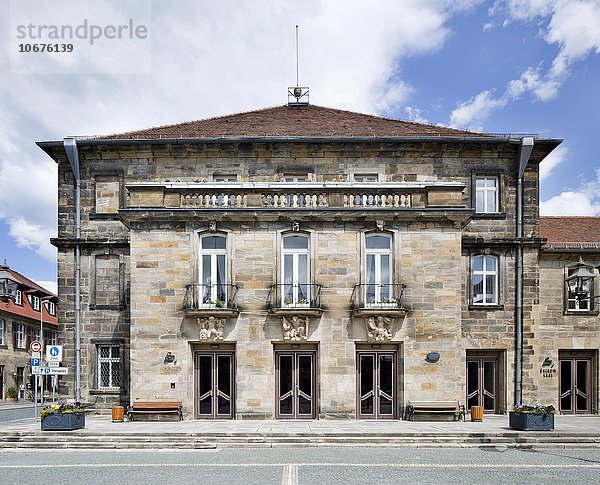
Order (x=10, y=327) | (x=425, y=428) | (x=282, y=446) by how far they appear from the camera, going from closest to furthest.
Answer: (x=282, y=446), (x=425, y=428), (x=10, y=327)

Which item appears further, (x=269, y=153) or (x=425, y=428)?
(x=269, y=153)

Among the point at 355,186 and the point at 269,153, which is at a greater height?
the point at 269,153

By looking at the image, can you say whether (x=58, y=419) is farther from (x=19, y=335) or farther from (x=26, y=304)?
(x=26, y=304)

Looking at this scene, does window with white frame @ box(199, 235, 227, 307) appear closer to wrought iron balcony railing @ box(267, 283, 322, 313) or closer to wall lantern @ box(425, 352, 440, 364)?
wrought iron balcony railing @ box(267, 283, 322, 313)

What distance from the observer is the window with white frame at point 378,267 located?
2039 centimetres

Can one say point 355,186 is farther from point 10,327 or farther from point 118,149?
point 10,327

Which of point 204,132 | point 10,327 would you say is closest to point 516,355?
point 204,132

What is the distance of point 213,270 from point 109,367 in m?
6.20

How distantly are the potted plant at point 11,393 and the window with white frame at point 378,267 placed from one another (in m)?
32.4

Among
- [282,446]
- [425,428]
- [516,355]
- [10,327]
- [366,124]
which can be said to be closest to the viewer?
[282,446]

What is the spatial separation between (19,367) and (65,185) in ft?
92.5

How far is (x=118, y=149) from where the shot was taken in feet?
77.0

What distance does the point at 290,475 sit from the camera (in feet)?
41.0

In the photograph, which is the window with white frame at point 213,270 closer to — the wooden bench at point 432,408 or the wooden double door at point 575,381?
the wooden bench at point 432,408
